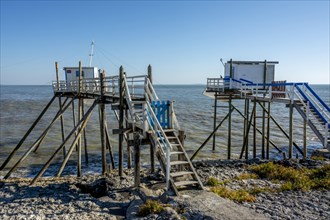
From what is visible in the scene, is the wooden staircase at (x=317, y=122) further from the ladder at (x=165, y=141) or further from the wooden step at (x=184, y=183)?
the wooden step at (x=184, y=183)

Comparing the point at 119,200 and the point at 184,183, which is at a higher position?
the point at 184,183

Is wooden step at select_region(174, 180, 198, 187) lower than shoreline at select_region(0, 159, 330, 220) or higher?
higher

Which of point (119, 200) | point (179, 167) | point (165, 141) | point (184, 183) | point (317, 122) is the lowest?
point (119, 200)

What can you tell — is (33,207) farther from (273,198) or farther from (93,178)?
(273,198)

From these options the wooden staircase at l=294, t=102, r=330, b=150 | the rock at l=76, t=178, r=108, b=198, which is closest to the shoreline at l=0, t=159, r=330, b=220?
the rock at l=76, t=178, r=108, b=198

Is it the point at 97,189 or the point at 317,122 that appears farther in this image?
the point at 317,122

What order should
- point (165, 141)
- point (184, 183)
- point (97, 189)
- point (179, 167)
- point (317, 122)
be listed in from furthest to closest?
point (317, 122) < point (97, 189) < point (179, 167) < point (165, 141) < point (184, 183)

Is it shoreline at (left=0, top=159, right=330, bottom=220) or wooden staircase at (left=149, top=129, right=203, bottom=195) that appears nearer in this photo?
shoreline at (left=0, top=159, right=330, bottom=220)

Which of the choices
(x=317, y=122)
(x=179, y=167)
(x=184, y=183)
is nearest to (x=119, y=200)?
(x=179, y=167)

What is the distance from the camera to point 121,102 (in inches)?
515

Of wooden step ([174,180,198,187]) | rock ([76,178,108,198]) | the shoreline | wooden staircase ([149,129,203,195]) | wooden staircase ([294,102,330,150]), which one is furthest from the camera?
wooden staircase ([294,102,330,150])

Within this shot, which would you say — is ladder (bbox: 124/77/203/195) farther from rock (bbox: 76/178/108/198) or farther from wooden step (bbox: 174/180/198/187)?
rock (bbox: 76/178/108/198)

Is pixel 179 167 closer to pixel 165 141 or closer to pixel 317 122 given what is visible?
pixel 165 141

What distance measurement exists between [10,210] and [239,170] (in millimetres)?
10567
